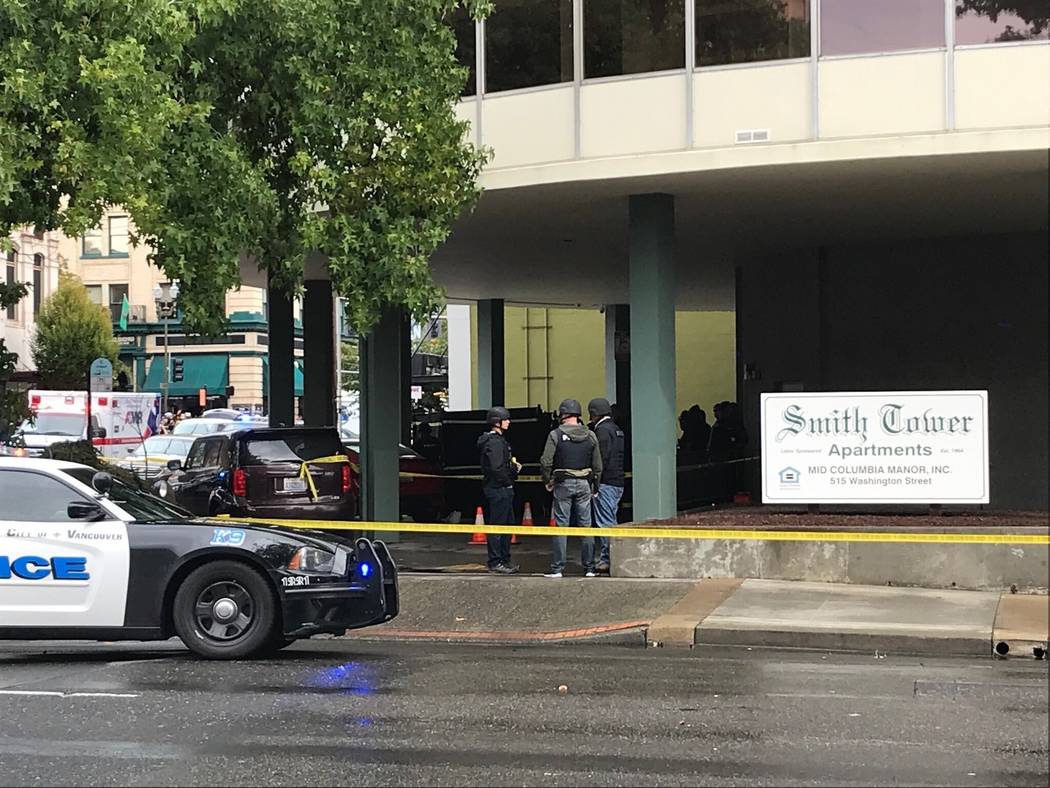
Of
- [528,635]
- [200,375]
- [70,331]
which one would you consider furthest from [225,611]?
[200,375]

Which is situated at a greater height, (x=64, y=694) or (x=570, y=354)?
(x=570, y=354)

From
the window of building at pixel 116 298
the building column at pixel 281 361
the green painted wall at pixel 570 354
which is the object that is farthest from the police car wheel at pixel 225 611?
the window of building at pixel 116 298

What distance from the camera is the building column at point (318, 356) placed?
23.1 metres

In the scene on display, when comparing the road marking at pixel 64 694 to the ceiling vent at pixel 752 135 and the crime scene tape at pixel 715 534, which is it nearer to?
the crime scene tape at pixel 715 534

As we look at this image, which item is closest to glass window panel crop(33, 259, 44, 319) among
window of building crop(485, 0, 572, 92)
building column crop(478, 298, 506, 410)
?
building column crop(478, 298, 506, 410)

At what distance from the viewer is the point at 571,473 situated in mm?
13438

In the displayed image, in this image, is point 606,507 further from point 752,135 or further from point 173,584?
point 173,584

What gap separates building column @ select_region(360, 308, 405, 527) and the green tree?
3761cm

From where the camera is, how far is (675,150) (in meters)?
14.0

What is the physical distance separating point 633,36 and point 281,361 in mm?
10899

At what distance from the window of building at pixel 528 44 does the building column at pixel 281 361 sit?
8.17 metres

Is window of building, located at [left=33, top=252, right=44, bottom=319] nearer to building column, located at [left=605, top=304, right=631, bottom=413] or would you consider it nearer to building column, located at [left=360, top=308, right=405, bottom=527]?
building column, located at [left=605, top=304, right=631, bottom=413]

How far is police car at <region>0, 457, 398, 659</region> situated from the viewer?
30.6ft

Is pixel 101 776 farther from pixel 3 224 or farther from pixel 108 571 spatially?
pixel 3 224
